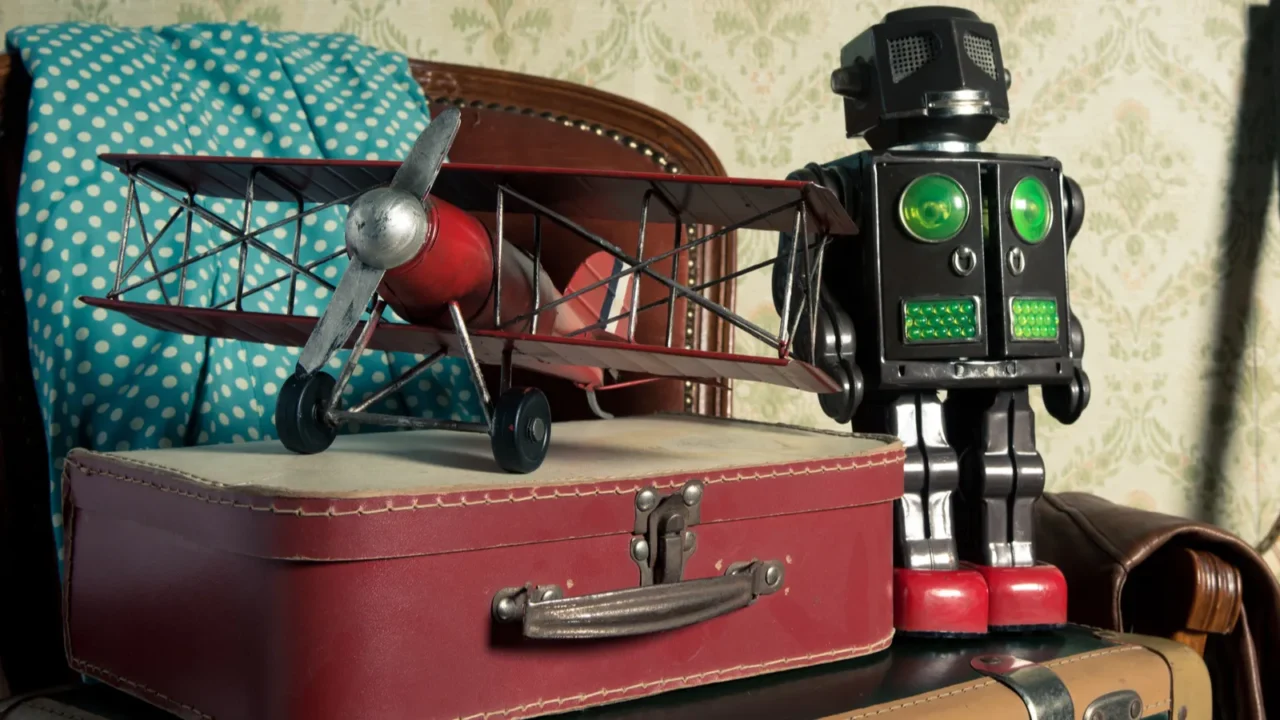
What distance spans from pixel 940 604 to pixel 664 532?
1.05 ft

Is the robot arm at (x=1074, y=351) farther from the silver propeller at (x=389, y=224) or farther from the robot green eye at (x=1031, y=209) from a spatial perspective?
the silver propeller at (x=389, y=224)

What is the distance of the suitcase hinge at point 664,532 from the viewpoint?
0.80 metres

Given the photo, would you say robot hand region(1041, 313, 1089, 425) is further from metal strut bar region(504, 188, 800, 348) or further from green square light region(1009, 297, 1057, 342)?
metal strut bar region(504, 188, 800, 348)

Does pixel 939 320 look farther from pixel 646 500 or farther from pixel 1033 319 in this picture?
pixel 646 500

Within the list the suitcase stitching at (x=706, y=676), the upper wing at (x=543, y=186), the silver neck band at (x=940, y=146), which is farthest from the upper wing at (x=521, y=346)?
the silver neck band at (x=940, y=146)

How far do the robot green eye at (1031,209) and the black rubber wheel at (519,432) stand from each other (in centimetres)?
51

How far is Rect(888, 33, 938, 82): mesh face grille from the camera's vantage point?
1065 millimetres

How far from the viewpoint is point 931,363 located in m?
1.02

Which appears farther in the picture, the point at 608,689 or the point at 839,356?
the point at 839,356

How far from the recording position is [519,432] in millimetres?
768

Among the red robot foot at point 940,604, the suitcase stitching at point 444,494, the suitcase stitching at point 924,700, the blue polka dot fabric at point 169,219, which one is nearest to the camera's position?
the suitcase stitching at point 444,494

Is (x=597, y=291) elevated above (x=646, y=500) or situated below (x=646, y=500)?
above

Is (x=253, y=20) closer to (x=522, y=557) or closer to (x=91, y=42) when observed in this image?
(x=91, y=42)

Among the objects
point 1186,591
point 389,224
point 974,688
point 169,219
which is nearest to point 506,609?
point 389,224
